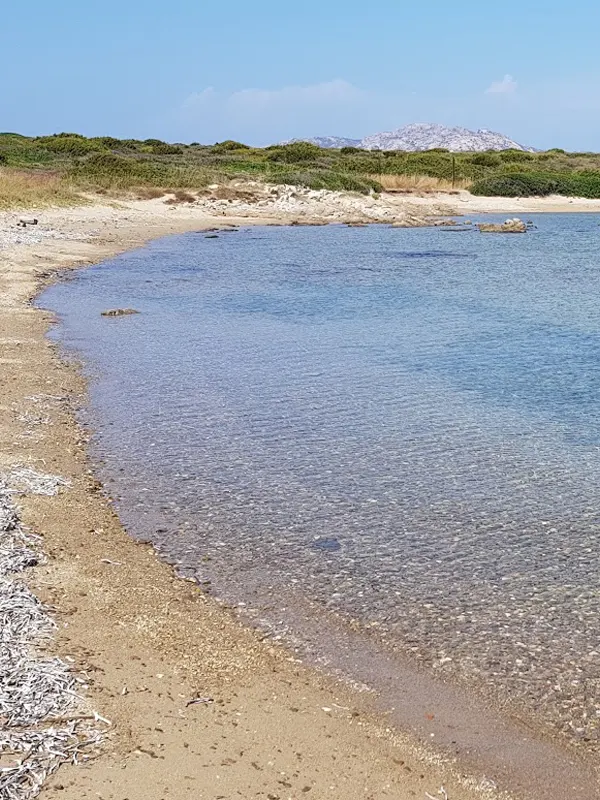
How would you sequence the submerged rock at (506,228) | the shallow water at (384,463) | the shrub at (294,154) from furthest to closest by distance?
the shrub at (294,154) → the submerged rock at (506,228) → the shallow water at (384,463)

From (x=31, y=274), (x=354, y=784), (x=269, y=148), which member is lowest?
(x=354, y=784)

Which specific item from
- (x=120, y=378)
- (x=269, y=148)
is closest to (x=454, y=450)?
(x=120, y=378)

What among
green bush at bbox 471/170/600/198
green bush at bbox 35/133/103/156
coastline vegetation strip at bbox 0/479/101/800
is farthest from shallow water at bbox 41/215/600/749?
green bush at bbox 35/133/103/156

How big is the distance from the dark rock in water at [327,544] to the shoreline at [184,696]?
3.93 feet

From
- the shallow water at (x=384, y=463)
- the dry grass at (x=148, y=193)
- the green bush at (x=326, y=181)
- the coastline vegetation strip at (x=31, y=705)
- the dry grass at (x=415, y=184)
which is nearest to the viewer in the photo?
the coastline vegetation strip at (x=31, y=705)

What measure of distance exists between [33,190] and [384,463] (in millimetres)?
37640

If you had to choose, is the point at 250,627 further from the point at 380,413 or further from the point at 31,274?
the point at 31,274

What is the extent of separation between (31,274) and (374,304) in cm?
897

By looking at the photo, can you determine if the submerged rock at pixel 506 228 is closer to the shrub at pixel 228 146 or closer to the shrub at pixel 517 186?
the shrub at pixel 517 186

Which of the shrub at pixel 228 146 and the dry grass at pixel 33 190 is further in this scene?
the shrub at pixel 228 146

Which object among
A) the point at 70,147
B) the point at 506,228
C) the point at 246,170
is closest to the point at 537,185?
the point at 246,170

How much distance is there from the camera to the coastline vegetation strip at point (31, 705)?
4309 mm

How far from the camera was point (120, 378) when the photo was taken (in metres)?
13.4

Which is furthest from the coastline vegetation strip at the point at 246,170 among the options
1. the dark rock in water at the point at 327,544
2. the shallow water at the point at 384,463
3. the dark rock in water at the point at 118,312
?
the dark rock in water at the point at 327,544
